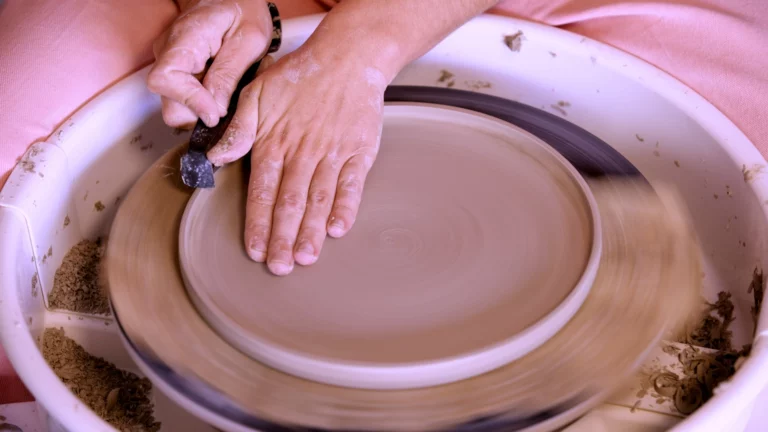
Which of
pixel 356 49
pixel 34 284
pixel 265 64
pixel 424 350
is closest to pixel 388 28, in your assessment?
pixel 356 49

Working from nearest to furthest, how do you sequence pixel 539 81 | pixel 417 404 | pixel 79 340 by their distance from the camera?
pixel 417 404 → pixel 79 340 → pixel 539 81

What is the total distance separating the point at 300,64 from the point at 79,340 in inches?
21.8

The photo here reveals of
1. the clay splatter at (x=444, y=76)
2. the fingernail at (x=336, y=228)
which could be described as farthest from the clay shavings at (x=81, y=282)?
the clay splatter at (x=444, y=76)

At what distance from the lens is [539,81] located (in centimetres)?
135

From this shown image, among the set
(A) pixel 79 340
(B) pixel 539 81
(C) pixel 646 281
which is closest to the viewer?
(C) pixel 646 281

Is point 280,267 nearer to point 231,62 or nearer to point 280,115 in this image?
point 280,115

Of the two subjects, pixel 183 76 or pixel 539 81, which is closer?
pixel 183 76

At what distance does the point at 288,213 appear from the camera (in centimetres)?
96

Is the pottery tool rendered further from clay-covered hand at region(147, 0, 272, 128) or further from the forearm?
the forearm

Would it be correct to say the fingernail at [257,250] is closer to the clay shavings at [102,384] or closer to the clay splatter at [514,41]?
the clay shavings at [102,384]

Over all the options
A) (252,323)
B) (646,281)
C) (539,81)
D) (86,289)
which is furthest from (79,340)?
(539,81)

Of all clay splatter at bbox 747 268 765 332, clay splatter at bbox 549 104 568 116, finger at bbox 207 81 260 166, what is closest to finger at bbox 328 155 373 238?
finger at bbox 207 81 260 166

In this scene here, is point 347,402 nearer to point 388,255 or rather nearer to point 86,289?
point 388,255

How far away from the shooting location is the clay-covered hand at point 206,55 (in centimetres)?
102
